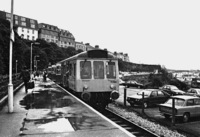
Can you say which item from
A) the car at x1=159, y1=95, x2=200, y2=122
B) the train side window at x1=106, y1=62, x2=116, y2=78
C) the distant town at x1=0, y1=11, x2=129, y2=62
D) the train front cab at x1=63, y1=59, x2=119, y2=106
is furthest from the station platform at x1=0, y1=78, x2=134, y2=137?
the distant town at x1=0, y1=11, x2=129, y2=62

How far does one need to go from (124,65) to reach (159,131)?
444 feet

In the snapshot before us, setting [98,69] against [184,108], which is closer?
[184,108]

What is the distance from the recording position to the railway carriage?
1257 cm

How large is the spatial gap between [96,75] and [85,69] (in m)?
0.74

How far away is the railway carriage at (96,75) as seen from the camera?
12.6 m

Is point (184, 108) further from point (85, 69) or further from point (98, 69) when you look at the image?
point (85, 69)

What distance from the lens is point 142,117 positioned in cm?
1245

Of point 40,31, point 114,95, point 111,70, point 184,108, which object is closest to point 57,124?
point 114,95

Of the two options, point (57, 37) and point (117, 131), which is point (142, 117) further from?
point (57, 37)

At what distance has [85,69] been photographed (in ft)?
41.9

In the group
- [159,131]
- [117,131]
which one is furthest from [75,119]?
[159,131]

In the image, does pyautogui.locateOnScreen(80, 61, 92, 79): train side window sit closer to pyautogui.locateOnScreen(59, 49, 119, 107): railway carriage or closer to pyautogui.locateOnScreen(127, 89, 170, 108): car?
pyautogui.locateOnScreen(59, 49, 119, 107): railway carriage

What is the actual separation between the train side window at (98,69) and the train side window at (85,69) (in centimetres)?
36

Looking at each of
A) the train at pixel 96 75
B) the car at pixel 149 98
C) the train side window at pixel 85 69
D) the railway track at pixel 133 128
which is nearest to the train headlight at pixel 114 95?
the train at pixel 96 75
